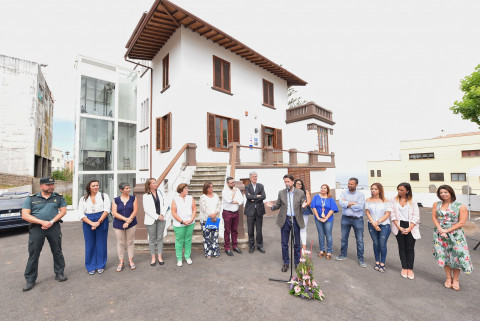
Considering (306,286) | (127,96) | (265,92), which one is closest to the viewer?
(306,286)

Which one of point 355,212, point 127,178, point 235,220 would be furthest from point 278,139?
point 127,178

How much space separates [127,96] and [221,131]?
936cm

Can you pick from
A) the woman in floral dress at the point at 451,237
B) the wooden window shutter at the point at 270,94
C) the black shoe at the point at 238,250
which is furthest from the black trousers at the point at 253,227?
the wooden window shutter at the point at 270,94

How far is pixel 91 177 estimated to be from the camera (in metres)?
14.0

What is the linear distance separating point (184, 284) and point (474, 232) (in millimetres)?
10432

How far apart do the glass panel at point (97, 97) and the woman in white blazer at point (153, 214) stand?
12.9 m

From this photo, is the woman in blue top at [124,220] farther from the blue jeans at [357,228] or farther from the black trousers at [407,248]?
the black trousers at [407,248]

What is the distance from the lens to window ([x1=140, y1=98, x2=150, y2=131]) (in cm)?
1315

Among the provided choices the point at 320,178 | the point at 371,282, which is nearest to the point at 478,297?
the point at 371,282

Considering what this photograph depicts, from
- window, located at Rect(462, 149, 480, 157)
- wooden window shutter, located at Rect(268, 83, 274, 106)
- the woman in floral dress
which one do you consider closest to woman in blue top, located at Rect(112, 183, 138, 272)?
the woman in floral dress

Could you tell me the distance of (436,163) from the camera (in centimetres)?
2764

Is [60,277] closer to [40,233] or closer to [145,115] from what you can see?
[40,233]

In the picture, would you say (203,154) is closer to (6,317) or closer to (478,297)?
(6,317)

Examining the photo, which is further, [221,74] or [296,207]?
[221,74]
